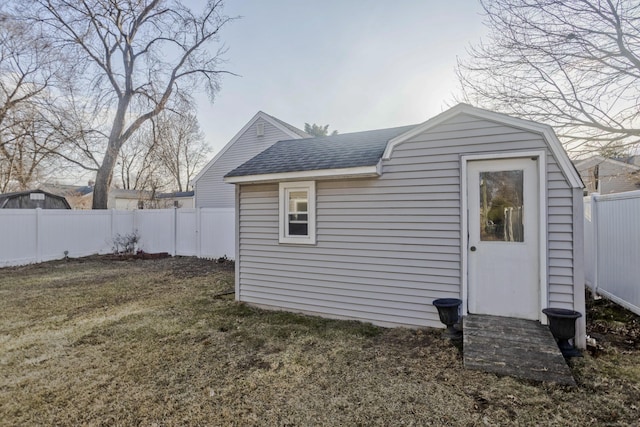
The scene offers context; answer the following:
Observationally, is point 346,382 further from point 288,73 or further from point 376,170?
point 288,73

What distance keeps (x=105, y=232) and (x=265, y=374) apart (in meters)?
11.7

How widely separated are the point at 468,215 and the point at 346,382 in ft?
8.51

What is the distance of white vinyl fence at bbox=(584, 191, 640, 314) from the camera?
183 inches

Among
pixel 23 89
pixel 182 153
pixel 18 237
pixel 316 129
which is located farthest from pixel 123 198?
pixel 18 237

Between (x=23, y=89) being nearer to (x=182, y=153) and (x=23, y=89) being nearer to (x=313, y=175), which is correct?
(x=182, y=153)

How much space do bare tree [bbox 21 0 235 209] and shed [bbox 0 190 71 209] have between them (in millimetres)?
1699

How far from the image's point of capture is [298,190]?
5.43 m

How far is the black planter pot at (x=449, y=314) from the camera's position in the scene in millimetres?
3990

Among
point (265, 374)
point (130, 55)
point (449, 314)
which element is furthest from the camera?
point (130, 55)

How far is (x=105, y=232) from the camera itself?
40.1 feet

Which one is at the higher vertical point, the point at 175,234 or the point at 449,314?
the point at 175,234

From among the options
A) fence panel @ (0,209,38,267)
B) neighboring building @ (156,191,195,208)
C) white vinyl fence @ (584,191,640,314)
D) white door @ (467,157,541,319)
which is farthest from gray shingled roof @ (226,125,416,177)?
neighboring building @ (156,191,195,208)

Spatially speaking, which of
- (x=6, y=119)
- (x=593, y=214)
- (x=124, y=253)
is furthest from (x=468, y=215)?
(x=6, y=119)

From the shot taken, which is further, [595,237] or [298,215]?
[595,237]
